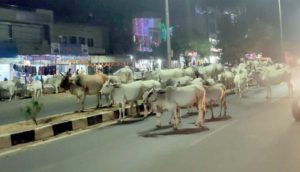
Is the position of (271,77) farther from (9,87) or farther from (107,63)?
(107,63)

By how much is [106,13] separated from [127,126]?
54.7 metres

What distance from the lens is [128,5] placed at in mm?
71812

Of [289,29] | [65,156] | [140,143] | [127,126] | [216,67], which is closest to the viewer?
[65,156]

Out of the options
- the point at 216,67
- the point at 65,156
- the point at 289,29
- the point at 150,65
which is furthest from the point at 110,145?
the point at 289,29

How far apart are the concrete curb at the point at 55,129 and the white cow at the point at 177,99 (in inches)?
112

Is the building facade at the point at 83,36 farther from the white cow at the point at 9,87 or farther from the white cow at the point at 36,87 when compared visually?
the white cow at the point at 9,87

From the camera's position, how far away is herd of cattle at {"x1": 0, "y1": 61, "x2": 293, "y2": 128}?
1438 centimetres

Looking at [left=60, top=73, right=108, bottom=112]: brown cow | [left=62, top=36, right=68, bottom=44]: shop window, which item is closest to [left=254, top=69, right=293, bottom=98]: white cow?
[left=60, top=73, right=108, bottom=112]: brown cow

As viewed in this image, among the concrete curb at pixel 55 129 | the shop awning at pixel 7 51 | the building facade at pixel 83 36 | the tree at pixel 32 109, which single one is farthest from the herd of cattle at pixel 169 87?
the building facade at pixel 83 36

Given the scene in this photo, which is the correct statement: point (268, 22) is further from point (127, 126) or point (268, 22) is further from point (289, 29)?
point (127, 126)

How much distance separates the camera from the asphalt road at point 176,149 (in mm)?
9195

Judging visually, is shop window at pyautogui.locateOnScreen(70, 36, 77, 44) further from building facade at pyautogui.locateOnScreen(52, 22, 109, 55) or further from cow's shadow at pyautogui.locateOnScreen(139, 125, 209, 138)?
cow's shadow at pyautogui.locateOnScreen(139, 125, 209, 138)

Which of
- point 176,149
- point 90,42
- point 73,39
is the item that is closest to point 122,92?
point 176,149

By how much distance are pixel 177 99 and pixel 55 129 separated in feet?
12.3
